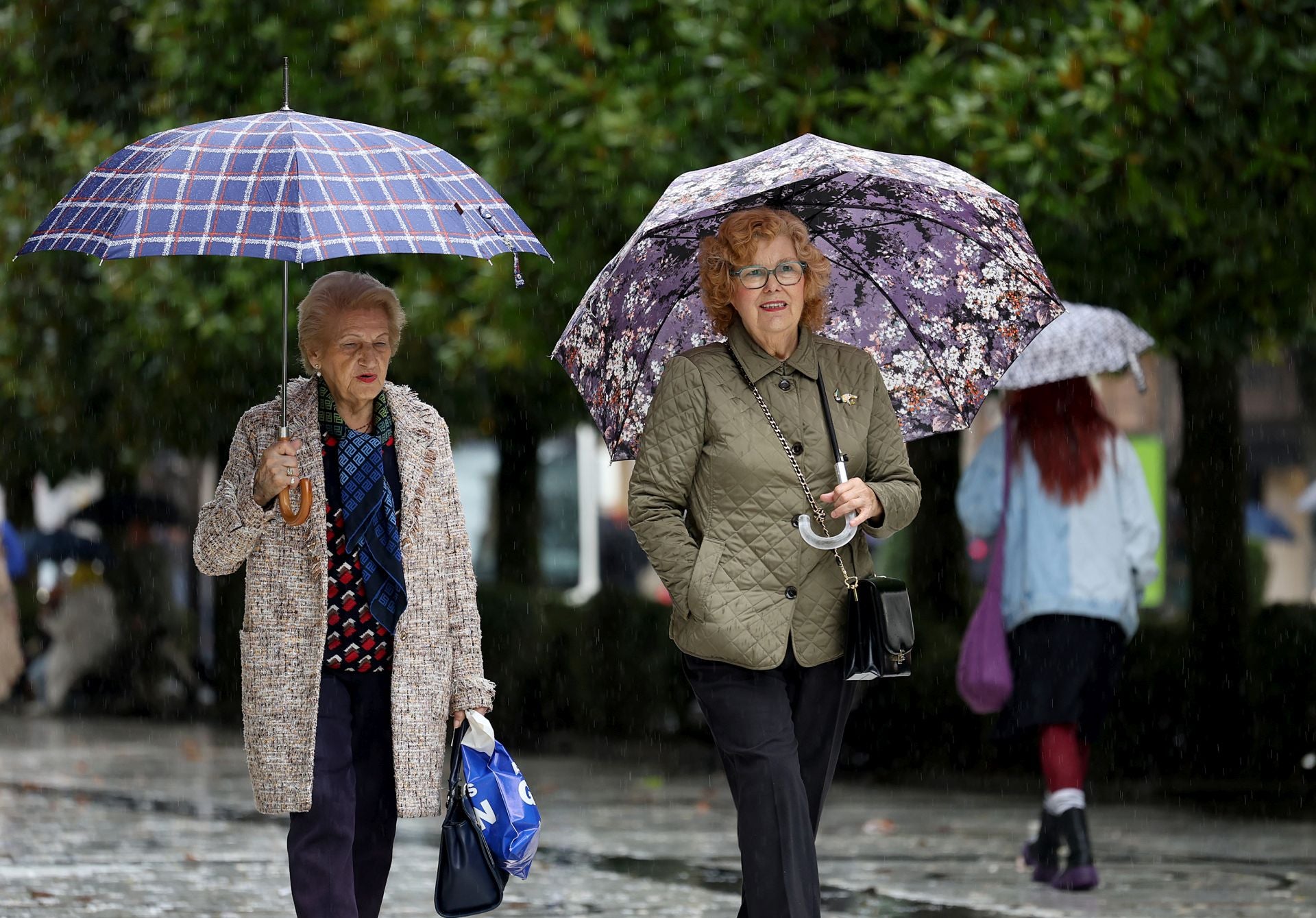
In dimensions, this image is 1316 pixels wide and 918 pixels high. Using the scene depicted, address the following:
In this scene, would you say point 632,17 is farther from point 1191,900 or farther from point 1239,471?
point 1191,900

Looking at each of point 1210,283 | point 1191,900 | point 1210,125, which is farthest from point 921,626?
point 1191,900

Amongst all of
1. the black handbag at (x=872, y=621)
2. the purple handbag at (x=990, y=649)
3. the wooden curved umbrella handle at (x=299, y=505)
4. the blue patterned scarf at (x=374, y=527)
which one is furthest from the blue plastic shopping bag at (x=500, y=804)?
the purple handbag at (x=990, y=649)

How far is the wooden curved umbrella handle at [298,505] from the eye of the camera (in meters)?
5.46

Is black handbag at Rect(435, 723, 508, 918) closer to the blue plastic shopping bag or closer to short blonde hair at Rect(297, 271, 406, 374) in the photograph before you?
the blue plastic shopping bag

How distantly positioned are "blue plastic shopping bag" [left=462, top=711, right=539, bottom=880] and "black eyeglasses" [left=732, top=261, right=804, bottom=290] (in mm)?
1286

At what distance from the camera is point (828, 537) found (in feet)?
18.4

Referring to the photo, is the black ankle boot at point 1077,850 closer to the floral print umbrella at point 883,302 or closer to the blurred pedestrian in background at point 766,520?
the floral print umbrella at point 883,302

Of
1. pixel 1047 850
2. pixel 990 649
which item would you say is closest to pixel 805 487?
pixel 990 649

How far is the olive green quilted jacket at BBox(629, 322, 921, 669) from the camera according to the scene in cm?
552

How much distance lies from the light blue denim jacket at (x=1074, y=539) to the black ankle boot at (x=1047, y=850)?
741 millimetres

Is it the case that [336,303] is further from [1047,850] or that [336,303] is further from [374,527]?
[1047,850]

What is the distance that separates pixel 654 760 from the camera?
14273 mm

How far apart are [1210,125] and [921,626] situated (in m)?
4.42

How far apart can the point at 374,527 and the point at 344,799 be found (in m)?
0.67
